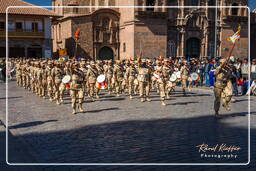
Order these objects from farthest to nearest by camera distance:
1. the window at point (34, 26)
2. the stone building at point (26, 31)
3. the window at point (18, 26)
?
the window at point (34, 26) → the window at point (18, 26) → the stone building at point (26, 31)

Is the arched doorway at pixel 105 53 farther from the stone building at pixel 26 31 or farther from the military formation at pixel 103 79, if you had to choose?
the military formation at pixel 103 79

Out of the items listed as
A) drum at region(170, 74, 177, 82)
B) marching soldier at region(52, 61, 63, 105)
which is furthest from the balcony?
drum at region(170, 74, 177, 82)

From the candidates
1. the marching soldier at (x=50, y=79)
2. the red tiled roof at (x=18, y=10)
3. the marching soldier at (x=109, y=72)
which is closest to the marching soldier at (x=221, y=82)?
the marching soldier at (x=50, y=79)

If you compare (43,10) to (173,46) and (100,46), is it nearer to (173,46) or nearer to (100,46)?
(100,46)

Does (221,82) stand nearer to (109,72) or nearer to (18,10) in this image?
(109,72)

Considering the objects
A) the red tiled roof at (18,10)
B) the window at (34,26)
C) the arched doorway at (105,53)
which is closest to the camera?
the red tiled roof at (18,10)

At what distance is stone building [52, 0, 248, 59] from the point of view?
127 ft

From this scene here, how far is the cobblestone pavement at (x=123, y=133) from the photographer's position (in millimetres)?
6539

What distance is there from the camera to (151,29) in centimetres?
3906

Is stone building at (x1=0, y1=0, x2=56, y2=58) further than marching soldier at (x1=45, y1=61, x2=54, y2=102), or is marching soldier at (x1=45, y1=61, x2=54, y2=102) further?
stone building at (x1=0, y1=0, x2=56, y2=58)

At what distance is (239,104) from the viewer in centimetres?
1452

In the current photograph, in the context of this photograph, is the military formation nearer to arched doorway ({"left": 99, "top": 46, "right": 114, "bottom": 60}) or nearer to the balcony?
the balcony

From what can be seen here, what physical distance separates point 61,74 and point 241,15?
111ft

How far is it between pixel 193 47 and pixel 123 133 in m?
36.3
